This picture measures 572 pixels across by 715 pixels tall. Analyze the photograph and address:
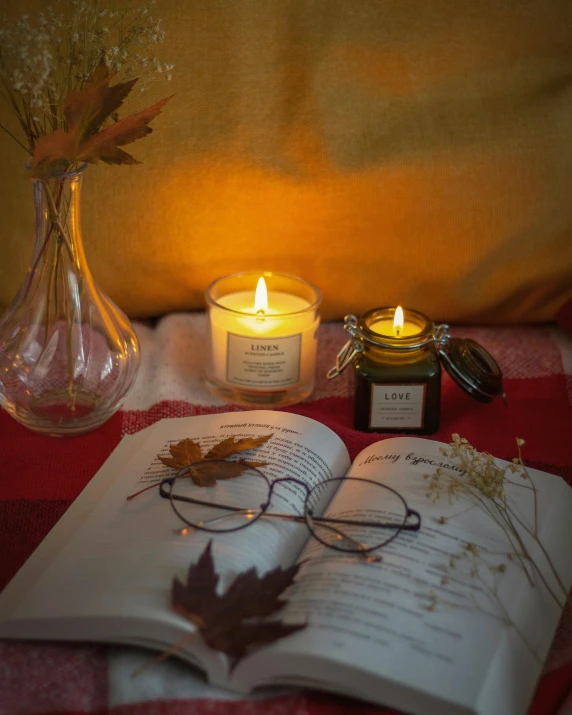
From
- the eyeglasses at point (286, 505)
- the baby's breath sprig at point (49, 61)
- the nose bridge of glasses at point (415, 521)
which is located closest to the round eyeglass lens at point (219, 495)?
the eyeglasses at point (286, 505)

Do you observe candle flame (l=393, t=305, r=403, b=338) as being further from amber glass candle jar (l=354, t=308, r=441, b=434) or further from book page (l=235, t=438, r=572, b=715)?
book page (l=235, t=438, r=572, b=715)

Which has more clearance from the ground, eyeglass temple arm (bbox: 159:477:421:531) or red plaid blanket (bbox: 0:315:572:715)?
eyeglass temple arm (bbox: 159:477:421:531)

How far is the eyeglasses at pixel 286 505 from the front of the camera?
2.32 ft

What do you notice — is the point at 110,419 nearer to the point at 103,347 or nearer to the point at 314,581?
the point at 103,347

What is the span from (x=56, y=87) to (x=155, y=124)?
0.29 meters

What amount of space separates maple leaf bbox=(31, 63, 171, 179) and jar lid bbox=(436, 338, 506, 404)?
436mm

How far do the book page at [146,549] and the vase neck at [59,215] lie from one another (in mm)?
223

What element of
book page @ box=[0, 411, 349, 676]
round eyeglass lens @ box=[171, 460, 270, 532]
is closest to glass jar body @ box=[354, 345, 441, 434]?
book page @ box=[0, 411, 349, 676]

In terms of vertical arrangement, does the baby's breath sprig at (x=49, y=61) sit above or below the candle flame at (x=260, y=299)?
above

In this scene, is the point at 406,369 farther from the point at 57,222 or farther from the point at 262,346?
the point at 57,222

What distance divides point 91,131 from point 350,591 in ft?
1.55

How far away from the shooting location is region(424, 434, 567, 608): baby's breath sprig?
69cm

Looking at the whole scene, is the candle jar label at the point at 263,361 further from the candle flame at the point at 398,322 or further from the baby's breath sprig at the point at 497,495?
the baby's breath sprig at the point at 497,495

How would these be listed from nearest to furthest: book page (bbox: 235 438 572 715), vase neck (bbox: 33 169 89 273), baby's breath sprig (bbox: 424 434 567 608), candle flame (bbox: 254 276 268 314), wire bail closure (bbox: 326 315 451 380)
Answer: book page (bbox: 235 438 572 715) → baby's breath sprig (bbox: 424 434 567 608) → vase neck (bbox: 33 169 89 273) → wire bail closure (bbox: 326 315 451 380) → candle flame (bbox: 254 276 268 314)
